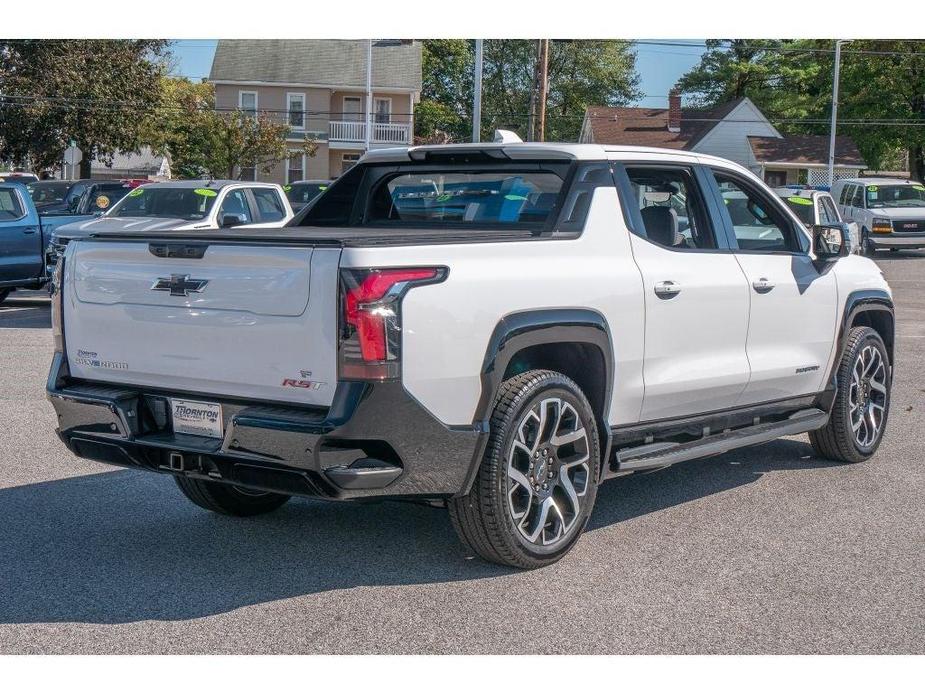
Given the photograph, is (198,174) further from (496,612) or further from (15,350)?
(496,612)

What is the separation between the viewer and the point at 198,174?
5309cm

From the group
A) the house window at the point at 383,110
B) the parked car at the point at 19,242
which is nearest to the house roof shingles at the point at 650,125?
the house window at the point at 383,110

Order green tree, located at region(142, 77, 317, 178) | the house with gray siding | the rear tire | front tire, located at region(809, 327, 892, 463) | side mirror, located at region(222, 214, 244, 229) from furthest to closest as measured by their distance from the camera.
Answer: the house with gray siding → green tree, located at region(142, 77, 317, 178) → side mirror, located at region(222, 214, 244, 229) → front tire, located at region(809, 327, 892, 463) → the rear tire

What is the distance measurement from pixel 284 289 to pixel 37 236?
44.4 feet

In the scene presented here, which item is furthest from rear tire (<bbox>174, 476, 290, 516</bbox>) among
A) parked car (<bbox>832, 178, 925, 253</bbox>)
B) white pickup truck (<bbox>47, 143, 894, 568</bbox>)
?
parked car (<bbox>832, 178, 925, 253</bbox>)

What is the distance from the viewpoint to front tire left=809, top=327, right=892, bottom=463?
768 centimetres

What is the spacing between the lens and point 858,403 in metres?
7.91

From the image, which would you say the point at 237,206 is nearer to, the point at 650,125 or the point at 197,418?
the point at 197,418

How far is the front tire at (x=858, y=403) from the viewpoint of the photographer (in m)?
7.68

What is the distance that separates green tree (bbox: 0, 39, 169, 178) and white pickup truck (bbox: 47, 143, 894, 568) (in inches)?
1574

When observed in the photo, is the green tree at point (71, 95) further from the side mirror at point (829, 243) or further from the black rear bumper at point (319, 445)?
the black rear bumper at point (319, 445)

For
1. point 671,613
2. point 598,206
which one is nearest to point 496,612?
point 671,613

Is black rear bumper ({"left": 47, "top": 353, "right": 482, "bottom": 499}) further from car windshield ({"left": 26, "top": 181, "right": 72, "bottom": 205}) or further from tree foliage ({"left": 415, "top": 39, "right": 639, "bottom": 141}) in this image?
tree foliage ({"left": 415, "top": 39, "right": 639, "bottom": 141})

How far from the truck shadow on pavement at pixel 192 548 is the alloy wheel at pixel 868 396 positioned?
1114 mm
